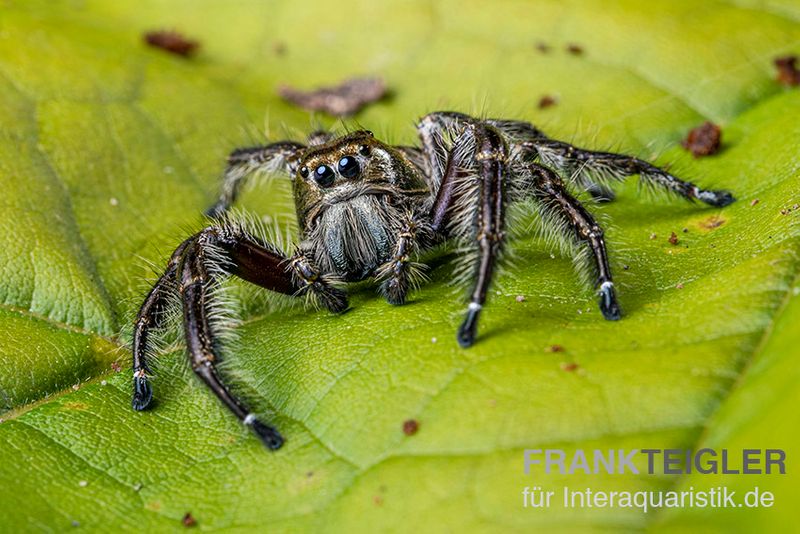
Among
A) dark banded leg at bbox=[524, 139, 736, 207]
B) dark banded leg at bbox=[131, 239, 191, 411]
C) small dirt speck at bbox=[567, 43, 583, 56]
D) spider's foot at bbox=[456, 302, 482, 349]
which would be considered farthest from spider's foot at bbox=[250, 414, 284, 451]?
small dirt speck at bbox=[567, 43, 583, 56]

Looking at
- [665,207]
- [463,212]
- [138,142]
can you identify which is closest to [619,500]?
[463,212]

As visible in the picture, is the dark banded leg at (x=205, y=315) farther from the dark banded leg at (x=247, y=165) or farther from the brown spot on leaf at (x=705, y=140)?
the brown spot on leaf at (x=705, y=140)

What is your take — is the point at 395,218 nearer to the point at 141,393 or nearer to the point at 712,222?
the point at 141,393

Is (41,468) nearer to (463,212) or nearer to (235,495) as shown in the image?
(235,495)

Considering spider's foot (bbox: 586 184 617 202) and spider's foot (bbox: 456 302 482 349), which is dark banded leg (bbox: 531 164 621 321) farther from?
spider's foot (bbox: 586 184 617 202)

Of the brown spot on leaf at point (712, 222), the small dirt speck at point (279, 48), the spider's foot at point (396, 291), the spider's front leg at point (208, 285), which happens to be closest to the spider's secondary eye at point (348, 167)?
the spider's front leg at point (208, 285)

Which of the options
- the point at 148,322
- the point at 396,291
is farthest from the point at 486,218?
the point at 148,322
